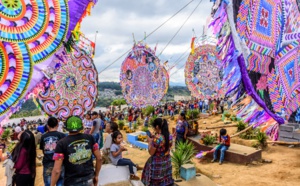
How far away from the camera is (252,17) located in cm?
675

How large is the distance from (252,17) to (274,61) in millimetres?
2110

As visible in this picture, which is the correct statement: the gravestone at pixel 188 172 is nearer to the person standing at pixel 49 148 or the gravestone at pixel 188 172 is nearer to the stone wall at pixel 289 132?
the person standing at pixel 49 148

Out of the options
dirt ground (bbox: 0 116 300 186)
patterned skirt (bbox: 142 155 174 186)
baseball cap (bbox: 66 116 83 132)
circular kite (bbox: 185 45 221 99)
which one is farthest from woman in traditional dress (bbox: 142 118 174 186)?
circular kite (bbox: 185 45 221 99)

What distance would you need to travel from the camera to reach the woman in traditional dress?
3797mm

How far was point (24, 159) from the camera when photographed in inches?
138

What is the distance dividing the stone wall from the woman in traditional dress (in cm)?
605

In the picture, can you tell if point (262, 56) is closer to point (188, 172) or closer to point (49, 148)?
point (188, 172)

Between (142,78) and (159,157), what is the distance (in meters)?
12.2

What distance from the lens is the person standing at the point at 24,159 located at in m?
3.49

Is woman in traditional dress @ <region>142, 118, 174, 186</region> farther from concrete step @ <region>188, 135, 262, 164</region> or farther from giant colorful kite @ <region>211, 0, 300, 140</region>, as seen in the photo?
concrete step @ <region>188, 135, 262, 164</region>

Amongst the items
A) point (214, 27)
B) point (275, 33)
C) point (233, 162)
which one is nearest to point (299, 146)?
point (233, 162)

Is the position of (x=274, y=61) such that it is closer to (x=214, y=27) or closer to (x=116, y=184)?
(x=214, y=27)

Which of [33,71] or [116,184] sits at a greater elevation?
[33,71]

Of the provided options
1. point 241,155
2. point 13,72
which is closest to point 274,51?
point 241,155
